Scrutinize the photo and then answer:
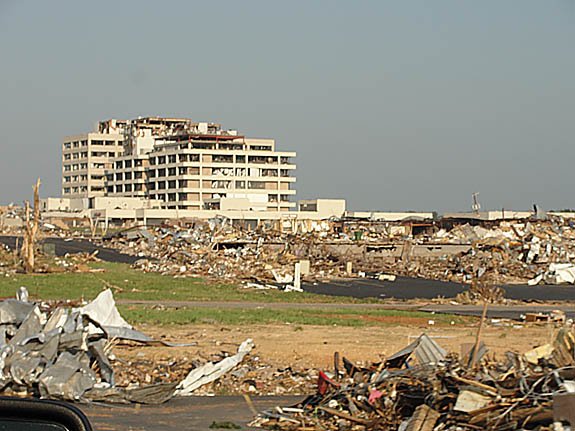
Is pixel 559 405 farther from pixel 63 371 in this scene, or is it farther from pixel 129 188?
pixel 129 188

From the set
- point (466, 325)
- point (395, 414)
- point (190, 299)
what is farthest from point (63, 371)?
point (190, 299)

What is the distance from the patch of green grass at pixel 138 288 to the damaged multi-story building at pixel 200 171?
91612 millimetres

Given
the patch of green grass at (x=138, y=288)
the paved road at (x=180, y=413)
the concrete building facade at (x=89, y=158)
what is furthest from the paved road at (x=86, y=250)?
the concrete building facade at (x=89, y=158)

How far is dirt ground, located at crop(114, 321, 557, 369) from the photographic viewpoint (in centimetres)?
1859

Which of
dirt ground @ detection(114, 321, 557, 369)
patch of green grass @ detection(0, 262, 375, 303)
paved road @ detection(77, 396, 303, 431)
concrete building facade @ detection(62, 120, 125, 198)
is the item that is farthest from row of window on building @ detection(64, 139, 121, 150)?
paved road @ detection(77, 396, 303, 431)

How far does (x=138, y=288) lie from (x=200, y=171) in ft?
358

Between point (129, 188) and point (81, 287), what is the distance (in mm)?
123747

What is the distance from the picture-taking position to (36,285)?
38344mm

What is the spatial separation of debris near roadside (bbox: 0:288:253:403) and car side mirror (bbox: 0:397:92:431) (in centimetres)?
1290

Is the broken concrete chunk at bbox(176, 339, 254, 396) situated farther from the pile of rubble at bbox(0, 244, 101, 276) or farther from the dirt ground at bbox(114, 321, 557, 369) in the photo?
the pile of rubble at bbox(0, 244, 101, 276)

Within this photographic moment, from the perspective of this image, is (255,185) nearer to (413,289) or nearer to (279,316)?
(413,289)

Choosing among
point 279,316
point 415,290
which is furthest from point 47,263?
point 279,316

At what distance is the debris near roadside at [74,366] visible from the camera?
48.5 ft

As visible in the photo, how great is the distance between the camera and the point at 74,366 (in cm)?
1529
